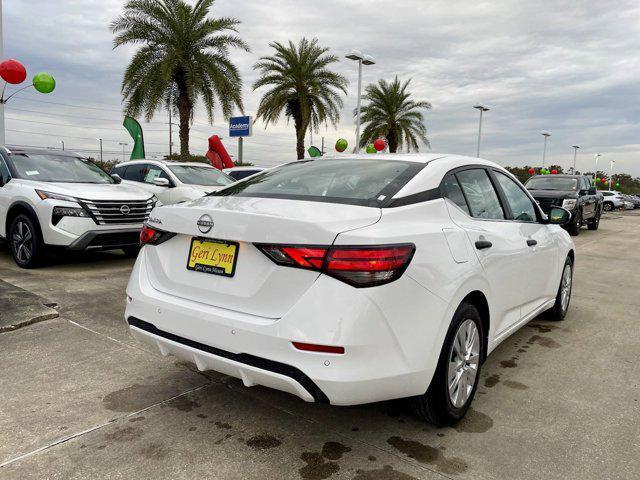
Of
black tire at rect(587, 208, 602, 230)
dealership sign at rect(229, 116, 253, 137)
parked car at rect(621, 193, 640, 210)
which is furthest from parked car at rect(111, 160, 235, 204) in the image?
parked car at rect(621, 193, 640, 210)

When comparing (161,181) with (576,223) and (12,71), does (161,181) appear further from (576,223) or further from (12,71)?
(576,223)

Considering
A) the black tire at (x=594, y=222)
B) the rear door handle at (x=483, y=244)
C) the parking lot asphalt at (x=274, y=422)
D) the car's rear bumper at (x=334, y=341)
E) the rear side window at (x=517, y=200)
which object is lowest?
the black tire at (x=594, y=222)

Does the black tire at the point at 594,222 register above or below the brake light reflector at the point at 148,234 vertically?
below

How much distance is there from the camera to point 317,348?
2.22m

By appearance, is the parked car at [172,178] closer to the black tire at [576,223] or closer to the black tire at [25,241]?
the black tire at [25,241]

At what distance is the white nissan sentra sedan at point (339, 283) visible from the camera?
7.36ft

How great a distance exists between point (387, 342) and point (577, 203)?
14172mm

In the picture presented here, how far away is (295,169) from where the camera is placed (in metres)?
3.57

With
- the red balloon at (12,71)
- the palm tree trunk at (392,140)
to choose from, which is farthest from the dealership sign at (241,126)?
the red balloon at (12,71)

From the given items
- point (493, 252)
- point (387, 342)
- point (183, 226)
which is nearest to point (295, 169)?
point (183, 226)

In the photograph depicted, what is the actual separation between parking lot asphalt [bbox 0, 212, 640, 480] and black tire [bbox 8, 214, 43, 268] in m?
2.63

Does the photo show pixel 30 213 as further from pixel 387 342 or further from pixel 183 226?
pixel 387 342

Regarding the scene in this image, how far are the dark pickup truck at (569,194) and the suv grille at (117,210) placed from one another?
10.8 metres

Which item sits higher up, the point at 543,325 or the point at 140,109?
the point at 140,109
